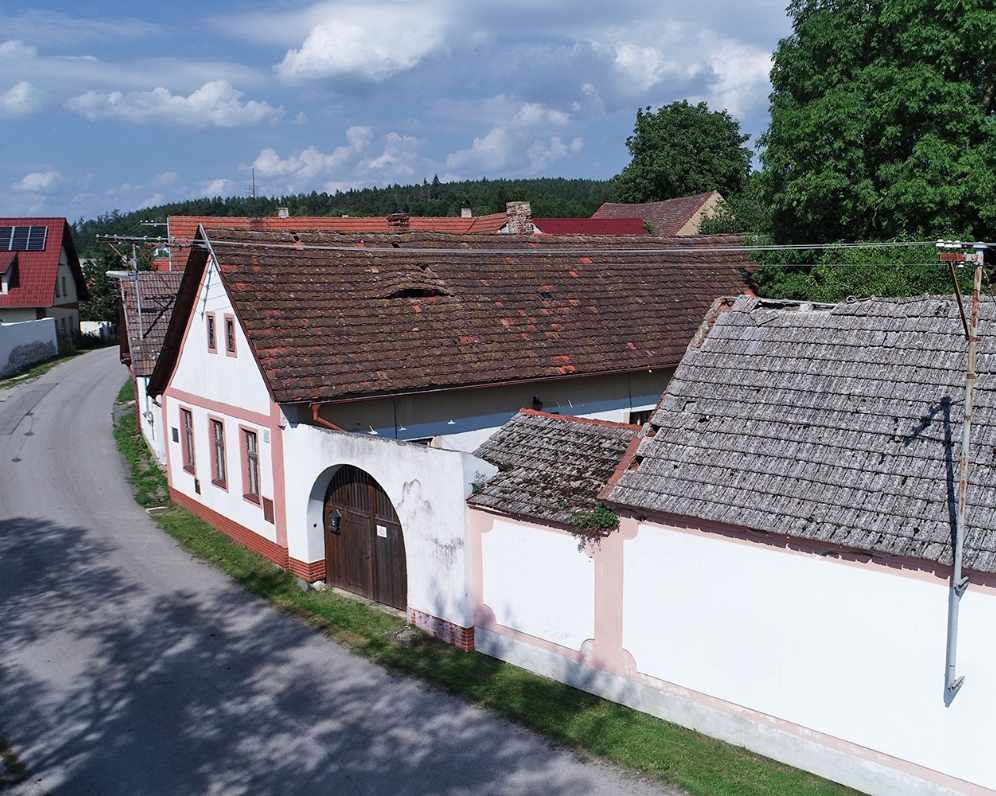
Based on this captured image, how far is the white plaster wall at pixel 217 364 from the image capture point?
580 inches

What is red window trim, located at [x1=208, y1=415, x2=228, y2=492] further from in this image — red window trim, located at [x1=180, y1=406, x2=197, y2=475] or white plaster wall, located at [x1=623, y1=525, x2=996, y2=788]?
white plaster wall, located at [x1=623, y1=525, x2=996, y2=788]

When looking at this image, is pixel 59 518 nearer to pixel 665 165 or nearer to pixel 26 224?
pixel 26 224

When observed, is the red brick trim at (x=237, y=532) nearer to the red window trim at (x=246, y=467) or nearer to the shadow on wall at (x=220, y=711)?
the red window trim at (x=246, y=467)

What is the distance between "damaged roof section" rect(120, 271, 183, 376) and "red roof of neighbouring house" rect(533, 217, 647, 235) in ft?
67.8

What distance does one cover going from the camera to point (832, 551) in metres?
7.86

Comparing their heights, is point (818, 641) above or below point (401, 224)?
below

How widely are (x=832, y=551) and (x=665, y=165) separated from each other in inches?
2237

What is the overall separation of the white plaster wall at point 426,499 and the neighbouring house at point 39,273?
37761 millimetres

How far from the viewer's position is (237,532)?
53.3 feet

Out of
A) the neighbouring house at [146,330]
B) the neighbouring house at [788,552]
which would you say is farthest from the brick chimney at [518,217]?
the neighbouring house at [788,552]

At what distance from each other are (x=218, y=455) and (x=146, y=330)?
1046 cm

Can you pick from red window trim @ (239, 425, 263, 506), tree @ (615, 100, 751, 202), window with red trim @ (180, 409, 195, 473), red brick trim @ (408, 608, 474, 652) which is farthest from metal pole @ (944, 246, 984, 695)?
tree @ (615, 100, 751, 202)

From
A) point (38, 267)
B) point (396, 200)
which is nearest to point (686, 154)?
point (38, 267)

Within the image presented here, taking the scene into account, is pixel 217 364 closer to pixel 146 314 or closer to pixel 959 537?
pixel 146 314
